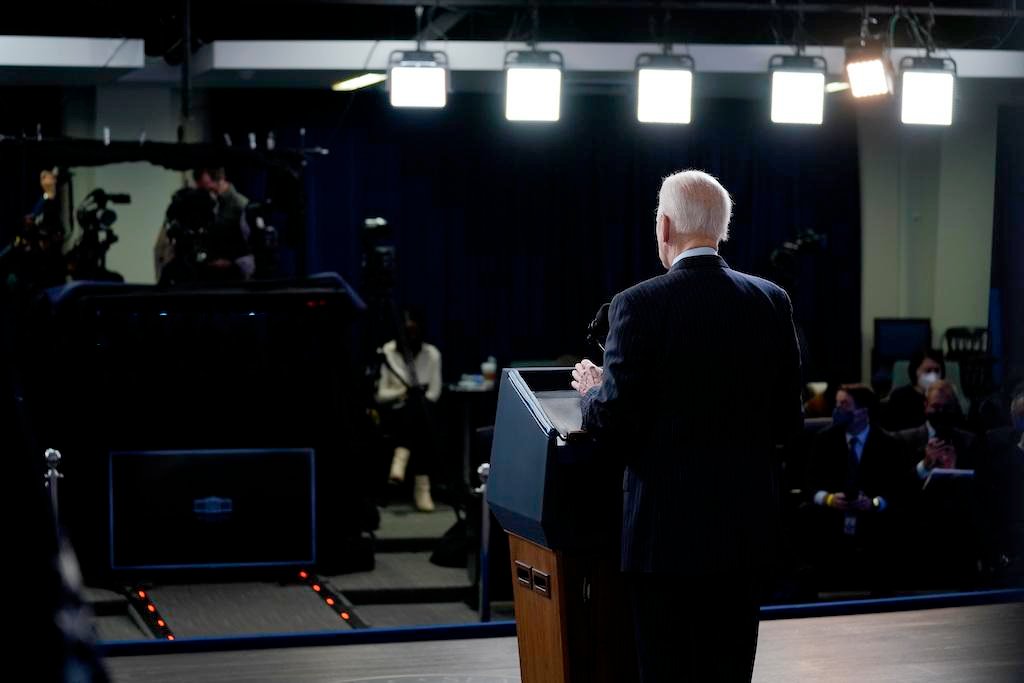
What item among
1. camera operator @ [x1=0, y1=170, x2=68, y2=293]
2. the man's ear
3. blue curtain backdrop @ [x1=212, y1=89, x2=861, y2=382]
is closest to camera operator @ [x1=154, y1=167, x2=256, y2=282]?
camera operator @ [x1=0, y1=170, x2=68, y2=293]

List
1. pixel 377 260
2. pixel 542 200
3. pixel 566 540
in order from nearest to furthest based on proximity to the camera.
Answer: pixel 566 540, pixel 377 260, pixel 542 200

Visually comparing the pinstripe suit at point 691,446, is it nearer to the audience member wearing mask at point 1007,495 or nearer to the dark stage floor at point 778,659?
the dark stage floor at point 778,659

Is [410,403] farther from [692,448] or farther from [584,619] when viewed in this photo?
[692,448]

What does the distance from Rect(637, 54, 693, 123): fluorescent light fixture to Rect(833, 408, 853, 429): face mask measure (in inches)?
70.6

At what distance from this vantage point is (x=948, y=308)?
10.3 metres

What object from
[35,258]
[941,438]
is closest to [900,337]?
[941,438]

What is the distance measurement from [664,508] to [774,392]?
11.8 inches

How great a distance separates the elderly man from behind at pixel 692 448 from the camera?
8.25 ft

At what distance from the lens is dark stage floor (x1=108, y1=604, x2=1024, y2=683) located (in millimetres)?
3928

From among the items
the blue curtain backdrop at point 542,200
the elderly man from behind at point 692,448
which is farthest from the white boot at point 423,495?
the elderly man from behind at point 692,448

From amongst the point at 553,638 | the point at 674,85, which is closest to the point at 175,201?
the point at 674,85

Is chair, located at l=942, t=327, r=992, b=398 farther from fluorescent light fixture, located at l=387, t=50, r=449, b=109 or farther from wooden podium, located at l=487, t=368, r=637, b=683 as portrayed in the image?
wooden podium, located at l=487, t=368, r=637, b=683

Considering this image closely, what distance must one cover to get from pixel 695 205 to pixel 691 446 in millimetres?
432

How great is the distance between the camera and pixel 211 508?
21.0 feet
